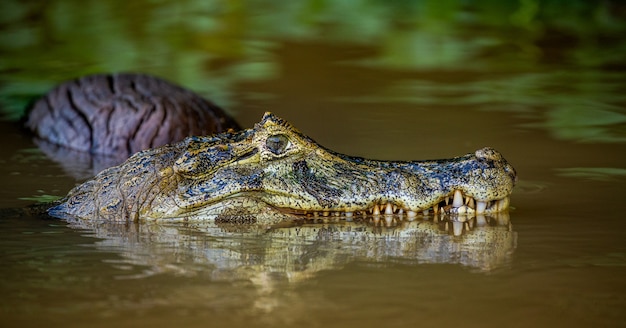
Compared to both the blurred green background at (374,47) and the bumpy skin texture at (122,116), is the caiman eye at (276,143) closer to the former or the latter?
the bumpy skin texture at (122,116)

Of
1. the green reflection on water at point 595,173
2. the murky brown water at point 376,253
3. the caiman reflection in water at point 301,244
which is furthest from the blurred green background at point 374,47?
the caiman reflection in water at point 301,244

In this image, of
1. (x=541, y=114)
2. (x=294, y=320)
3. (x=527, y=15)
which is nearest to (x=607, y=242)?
(x=294, y=320)

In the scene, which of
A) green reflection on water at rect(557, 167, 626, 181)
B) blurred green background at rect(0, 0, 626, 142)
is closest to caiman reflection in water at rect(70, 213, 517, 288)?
green reflection on water at rect(557, 167, 626, 181)

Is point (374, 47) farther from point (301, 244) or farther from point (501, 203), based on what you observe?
point (301, 244)

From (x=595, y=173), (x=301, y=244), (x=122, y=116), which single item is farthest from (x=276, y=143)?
(x=122, y=116)

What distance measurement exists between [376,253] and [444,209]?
110cm

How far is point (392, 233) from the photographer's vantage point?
19.4 feet

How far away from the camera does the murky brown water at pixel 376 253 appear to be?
4332 mm

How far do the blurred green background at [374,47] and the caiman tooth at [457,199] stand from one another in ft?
11.9

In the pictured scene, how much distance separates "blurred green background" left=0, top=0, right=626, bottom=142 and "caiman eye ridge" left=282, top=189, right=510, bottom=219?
11.5ft

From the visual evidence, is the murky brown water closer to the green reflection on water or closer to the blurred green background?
the green reflection on water

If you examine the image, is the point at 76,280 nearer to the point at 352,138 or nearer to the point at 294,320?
the point at 294,320

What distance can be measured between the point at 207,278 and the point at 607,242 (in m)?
2.18

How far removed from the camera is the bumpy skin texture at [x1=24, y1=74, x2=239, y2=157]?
9.80 meters
